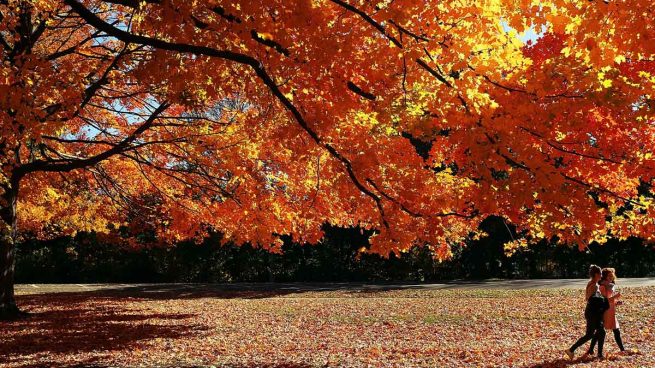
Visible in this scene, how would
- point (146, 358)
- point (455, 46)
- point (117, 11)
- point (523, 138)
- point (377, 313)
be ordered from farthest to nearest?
point (377, 313) < point (117, 11) < point (146, 358) < point (455, 46) < point (523, 138)

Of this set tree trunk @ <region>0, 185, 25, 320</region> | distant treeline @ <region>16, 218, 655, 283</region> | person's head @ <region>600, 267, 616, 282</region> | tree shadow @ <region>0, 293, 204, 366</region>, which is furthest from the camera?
distant treeline @ <region>16, 218, 655, 283</region>

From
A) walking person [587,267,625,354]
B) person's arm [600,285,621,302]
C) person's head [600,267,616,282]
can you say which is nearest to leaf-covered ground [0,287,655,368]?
walking person [587,267,625,354]

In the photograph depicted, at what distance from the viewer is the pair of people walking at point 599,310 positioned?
823cm

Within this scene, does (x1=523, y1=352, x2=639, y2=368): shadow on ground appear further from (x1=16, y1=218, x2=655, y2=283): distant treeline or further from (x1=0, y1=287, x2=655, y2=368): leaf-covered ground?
(x1=16, y1=218, x2=655, y2=283): distant treeline

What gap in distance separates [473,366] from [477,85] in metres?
3.99

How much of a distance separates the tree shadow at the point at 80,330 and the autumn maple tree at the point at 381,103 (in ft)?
5.17

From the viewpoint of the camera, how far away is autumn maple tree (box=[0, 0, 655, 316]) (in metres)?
6.47

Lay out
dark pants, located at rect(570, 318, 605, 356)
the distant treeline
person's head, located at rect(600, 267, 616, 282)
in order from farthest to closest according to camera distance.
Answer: the distant treeline < person's head, located at rect(600, 267, 616, 282) < dark pants, located at rect(570, 318, 605, 356)

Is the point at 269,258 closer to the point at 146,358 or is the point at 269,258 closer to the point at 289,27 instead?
the point at 146,358

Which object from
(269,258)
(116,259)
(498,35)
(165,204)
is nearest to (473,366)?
(498,35)

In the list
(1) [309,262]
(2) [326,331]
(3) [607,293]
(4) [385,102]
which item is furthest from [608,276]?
(1) [309,262]

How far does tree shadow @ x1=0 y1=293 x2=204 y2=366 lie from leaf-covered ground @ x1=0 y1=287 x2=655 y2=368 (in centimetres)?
2

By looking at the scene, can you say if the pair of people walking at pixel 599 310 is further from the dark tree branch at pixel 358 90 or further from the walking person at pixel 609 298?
the dark tree branch at pixel 358 90

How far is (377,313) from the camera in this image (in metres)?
14.3
